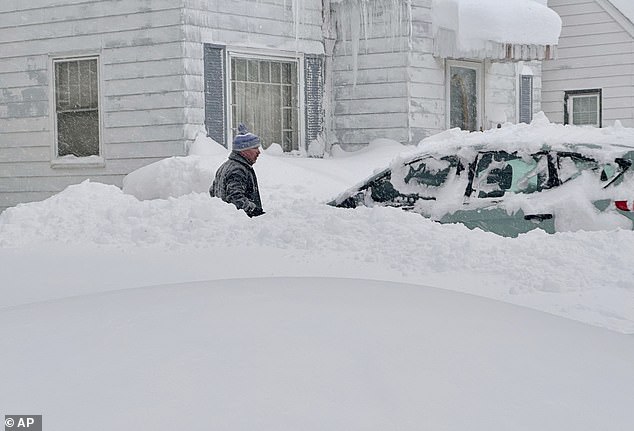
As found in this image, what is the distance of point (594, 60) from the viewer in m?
20.9

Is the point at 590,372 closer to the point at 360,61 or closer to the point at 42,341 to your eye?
the point at 42,341

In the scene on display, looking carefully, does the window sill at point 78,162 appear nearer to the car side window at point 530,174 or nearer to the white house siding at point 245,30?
the white house siding at point 245,30

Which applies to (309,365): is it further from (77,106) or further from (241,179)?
(77,106)

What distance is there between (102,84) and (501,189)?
792cm

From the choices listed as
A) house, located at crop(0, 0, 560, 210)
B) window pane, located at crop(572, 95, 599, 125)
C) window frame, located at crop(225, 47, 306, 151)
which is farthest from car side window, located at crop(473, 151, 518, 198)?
window pane, located at crop(572, 95, 599, 125)

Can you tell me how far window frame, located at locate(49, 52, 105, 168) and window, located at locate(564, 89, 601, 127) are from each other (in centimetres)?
1083

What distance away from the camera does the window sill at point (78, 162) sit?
48.9 feet

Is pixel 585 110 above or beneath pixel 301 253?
above

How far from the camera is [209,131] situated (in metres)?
14.2

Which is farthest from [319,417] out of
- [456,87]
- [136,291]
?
[456,87]

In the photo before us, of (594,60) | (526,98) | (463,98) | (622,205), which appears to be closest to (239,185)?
(622,205)

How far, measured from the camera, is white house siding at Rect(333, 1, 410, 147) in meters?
15.5

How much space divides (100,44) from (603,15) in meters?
11.3

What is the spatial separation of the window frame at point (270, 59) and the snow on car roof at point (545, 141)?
5.38 metres
